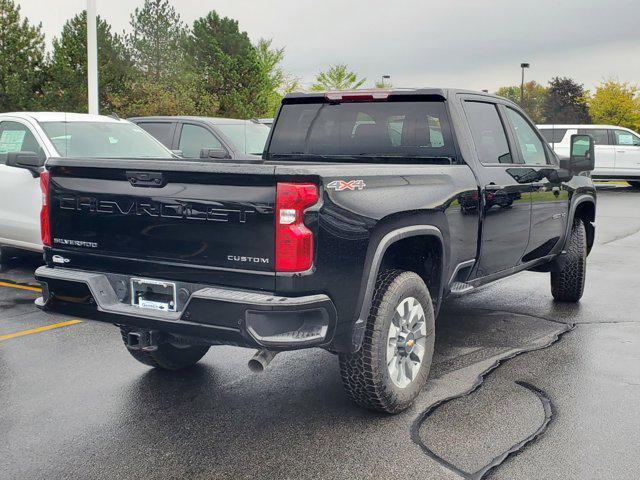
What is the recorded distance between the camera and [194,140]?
11977 millimetres

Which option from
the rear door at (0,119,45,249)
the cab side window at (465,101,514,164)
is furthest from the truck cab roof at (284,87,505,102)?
the rear door at (0,119,45,249)

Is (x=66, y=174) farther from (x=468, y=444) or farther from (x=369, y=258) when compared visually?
(x=468, y=444)

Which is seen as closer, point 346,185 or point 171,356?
point 346,185

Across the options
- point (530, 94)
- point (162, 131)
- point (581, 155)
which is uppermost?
point (530, 94)

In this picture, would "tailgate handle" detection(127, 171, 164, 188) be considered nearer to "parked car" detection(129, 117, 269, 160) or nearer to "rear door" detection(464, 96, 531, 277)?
"rear door" detection(464, 96, 531, 277)

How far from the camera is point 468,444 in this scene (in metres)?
4.00

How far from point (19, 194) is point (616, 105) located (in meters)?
42.0

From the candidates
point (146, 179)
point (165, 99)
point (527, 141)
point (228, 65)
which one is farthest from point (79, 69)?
point (146, 179)

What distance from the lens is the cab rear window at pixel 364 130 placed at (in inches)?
213

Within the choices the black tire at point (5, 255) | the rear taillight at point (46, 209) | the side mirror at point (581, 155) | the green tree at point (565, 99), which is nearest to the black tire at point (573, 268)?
the side mirror at point (581, 155)

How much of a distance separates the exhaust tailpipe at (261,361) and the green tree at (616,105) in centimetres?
4396

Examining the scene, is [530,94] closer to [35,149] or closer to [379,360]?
[35,149]

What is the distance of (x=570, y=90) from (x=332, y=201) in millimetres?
79184

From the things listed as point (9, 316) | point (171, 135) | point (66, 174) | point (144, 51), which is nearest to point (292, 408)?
point (66, 174)
